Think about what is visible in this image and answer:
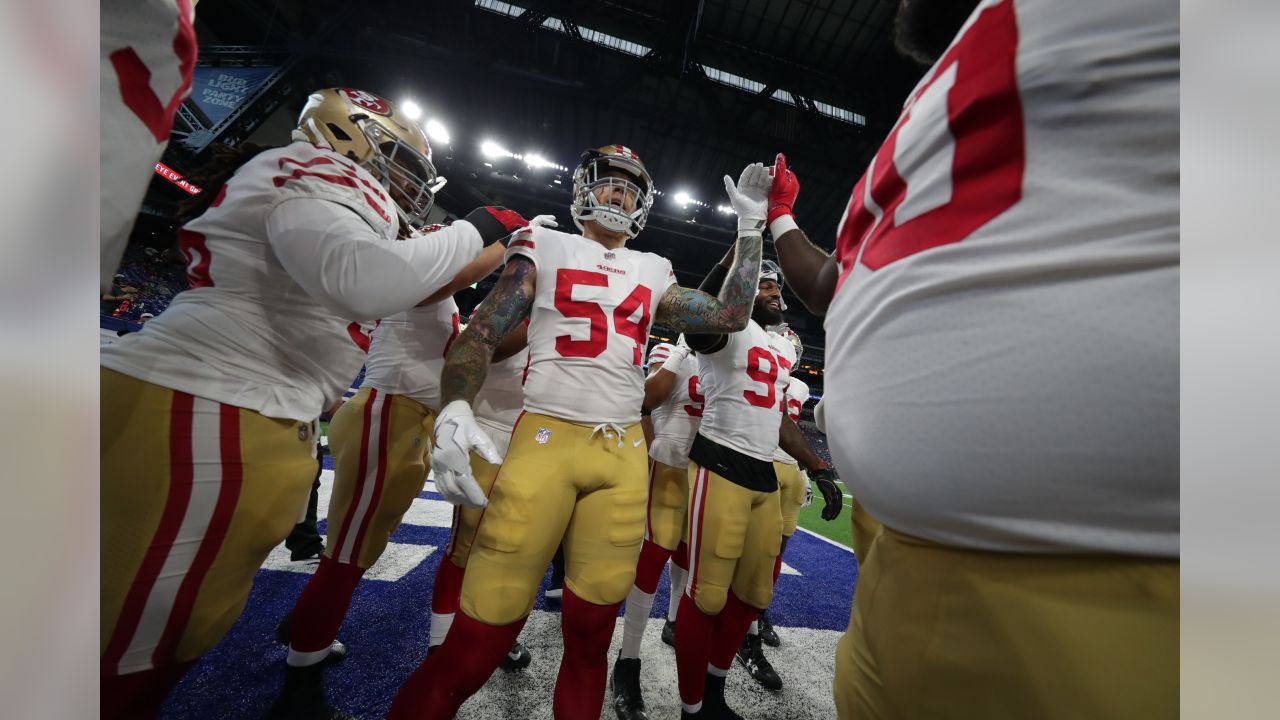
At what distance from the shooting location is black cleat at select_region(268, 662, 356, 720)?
1.70 metres

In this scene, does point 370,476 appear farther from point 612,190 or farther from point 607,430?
point 612,190

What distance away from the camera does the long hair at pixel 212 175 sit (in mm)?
1238

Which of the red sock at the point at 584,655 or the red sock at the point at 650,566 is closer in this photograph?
the red sock at the point at 584,655

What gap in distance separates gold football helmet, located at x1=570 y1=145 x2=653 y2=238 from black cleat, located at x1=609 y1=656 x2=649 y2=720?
210 centimetres

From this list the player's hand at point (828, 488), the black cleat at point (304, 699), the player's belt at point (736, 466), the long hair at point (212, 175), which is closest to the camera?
the long hair at point (212, 175)

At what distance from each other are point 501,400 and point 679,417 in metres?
1.32

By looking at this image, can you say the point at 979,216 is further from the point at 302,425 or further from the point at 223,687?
the point at 223,687

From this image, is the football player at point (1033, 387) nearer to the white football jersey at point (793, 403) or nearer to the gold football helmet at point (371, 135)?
the gold football helmet at point (371, 135)

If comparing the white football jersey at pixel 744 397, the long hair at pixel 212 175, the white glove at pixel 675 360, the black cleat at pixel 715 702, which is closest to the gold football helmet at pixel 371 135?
the long hair at pixel 212 175

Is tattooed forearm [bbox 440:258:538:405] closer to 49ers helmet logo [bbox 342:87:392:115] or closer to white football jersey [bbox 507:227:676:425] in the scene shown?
white football jersey [bbox 507:227:676:425]

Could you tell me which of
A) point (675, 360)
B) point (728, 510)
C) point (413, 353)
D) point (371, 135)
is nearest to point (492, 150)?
point (675, 360)

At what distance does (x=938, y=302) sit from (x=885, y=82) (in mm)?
8993

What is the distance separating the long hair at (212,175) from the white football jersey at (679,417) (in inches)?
95.9

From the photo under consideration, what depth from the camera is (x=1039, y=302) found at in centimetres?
51
